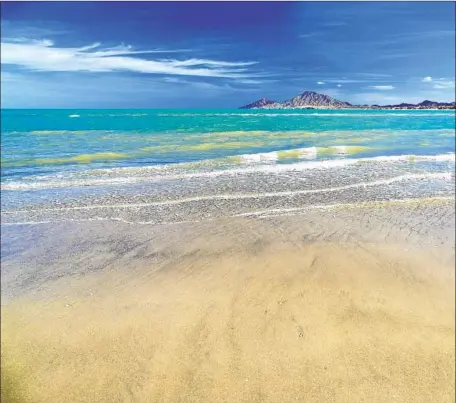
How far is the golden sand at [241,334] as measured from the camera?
3.68 metres

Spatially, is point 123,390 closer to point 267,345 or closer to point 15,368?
point 15,368

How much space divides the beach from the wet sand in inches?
0.8

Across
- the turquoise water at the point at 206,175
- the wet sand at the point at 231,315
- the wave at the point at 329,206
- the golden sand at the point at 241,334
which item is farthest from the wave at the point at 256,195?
the golden sand at the point at 241,334

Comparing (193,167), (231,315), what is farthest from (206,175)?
(231,315)

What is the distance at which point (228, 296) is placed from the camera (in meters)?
5.20

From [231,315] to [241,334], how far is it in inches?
15.4

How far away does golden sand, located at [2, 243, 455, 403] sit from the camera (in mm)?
3684

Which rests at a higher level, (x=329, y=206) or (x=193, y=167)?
(x=329, y=206)

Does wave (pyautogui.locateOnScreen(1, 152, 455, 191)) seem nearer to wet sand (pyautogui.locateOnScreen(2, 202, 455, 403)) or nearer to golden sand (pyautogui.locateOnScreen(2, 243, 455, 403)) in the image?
wet sand (pyautogui.locateOnScreen(2, 202, 455, 403))

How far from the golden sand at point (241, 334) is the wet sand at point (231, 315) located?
0.02m

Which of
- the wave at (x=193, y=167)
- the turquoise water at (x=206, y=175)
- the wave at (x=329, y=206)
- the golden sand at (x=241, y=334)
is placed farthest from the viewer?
the wave at (x=193, y=167)

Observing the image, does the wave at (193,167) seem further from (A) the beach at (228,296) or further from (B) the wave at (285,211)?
(B) the wave at (285,211)

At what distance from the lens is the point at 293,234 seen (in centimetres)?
746

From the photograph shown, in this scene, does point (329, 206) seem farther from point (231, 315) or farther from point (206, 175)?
point (231, 315)
